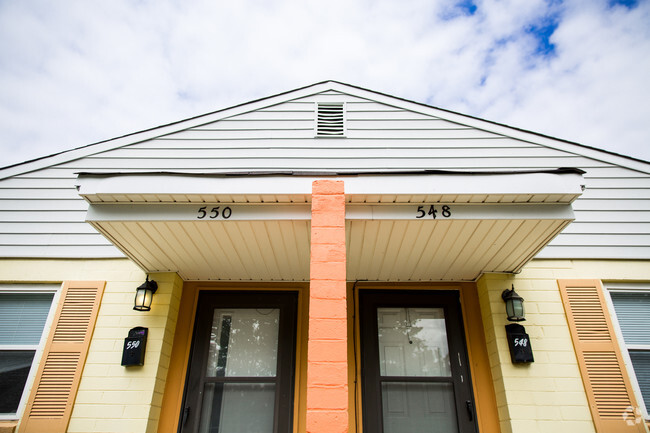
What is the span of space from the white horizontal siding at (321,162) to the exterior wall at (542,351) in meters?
0.19

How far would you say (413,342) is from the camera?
329 cm

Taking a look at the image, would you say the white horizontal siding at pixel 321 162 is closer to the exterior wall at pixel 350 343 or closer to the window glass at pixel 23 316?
the exterior wall at pixel 350 343

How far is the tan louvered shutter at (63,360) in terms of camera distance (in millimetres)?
2732

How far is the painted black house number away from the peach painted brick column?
0.60 m

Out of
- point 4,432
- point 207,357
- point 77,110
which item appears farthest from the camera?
point 77,110

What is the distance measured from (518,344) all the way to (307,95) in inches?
138

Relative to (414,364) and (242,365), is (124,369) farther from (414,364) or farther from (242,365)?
(414,364)

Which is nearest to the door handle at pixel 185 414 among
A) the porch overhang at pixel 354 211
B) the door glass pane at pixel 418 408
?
the porch overhang at pixel 354 211

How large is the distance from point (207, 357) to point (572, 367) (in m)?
3.23

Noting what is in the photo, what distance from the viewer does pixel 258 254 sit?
2.98m

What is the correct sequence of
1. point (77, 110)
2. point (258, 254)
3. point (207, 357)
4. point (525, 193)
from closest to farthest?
point (525, 193) → point (258, 254) → point (207, 357) → point (77, 110)

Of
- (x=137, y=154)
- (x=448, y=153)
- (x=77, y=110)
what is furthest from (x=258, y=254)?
(x=77, y=110)

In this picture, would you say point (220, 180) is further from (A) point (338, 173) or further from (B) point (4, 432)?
(B) point (4, 432)

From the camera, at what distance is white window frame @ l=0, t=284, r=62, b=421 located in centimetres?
282
